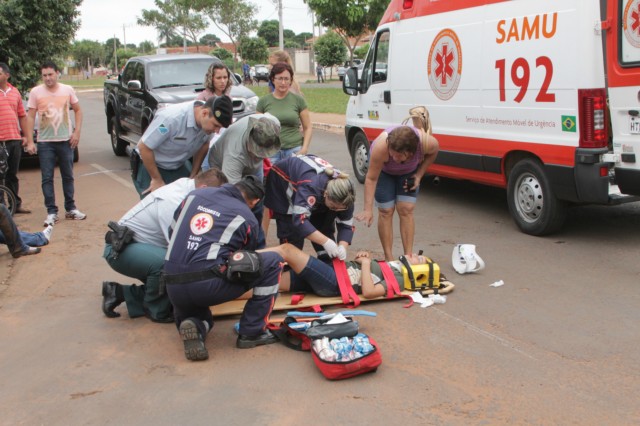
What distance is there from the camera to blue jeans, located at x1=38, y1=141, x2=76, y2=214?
8.88 meters

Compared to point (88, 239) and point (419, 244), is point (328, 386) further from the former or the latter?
point (88, 239)

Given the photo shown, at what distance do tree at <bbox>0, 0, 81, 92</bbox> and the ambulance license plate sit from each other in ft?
33.1

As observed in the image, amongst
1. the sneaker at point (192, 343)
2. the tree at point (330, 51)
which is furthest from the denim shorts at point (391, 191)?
the tree at point (330, 51)

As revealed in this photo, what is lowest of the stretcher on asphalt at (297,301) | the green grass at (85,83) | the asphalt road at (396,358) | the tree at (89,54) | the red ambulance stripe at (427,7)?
the asphalt road at (396,358)

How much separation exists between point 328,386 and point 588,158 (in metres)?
3.78

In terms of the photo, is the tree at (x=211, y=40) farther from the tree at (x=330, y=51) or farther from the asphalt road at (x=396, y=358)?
the asphalt road at (x=396, y=358)

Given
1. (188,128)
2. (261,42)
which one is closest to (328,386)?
(188,128)

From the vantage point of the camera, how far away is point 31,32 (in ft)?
42.3

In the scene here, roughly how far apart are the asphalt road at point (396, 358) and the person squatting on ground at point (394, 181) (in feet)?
2.02

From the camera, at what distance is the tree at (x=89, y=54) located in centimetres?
9500

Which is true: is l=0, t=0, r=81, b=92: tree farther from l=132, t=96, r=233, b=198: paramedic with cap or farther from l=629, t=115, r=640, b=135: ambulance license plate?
l=629, t=115, r=640, b=135: ambulance license plate

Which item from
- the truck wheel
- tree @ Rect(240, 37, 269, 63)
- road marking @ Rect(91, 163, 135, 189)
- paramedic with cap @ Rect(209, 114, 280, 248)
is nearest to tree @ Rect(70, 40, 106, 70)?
tree @ Rect(240, 37, 269, 63)

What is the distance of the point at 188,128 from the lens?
6133mm

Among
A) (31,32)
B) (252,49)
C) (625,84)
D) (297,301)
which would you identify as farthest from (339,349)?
(252,49)
